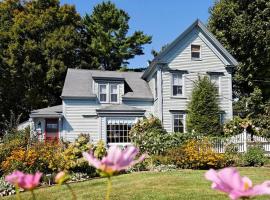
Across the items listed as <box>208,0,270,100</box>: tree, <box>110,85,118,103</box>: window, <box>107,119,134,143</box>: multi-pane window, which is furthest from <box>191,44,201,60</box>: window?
<box>107,119,134,143</box>: multi-pane window

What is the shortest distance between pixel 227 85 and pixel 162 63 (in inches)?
190

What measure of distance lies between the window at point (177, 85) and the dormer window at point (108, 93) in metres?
3.81

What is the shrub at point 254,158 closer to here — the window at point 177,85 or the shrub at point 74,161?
the shrub at point 74,161

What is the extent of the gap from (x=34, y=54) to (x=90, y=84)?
11.8 metres

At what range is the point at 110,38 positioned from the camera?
42.3m

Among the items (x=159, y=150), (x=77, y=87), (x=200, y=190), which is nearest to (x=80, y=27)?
(x=77, y=87)

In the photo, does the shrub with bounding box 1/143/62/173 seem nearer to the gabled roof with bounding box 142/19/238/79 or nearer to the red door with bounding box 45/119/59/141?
the red door with bounding box 45/119/59/141

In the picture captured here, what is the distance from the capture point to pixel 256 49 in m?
31.6

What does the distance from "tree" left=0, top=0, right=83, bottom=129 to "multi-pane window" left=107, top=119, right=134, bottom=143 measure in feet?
38.8

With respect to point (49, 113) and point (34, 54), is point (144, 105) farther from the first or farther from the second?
point (34, 54)

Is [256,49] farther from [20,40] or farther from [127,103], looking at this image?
[20,40]

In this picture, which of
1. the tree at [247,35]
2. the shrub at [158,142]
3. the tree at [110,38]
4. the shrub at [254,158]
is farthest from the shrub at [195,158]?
the tree at [110,38]

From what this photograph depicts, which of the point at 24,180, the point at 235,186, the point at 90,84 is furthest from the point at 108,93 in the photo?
the point at 235,186

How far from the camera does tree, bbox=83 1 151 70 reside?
41.3 meters
